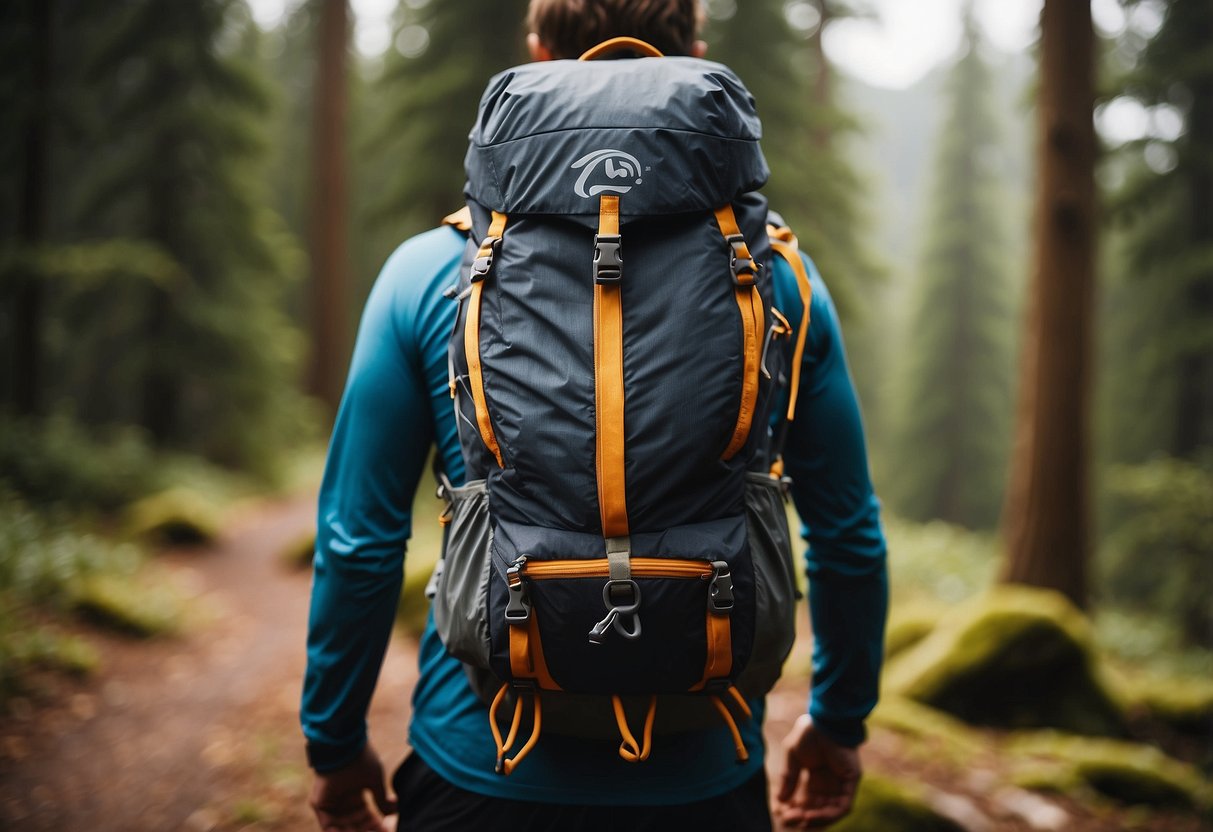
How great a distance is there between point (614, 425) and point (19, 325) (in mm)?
12093

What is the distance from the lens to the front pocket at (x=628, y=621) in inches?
52.1

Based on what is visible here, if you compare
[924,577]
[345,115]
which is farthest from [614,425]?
[345,115]

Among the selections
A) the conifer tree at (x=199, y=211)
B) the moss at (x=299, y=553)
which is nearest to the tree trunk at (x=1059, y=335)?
the moss at (x=299, y=553)

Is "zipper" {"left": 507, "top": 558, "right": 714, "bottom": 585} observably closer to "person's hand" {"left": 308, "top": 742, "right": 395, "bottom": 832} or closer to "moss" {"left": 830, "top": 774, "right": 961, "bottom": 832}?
"person's hand" {"left": 308, "top": 742, "right": 395, "bottom": 832}

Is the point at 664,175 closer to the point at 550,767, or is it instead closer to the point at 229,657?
the point at 550,767

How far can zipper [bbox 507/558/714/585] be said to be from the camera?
132cm

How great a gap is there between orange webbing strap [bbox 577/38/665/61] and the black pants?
4.44 ft

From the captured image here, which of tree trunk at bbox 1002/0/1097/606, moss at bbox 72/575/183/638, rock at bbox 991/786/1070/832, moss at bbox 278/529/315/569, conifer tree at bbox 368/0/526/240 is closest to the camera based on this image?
rock at bbox 991/786/1070/832

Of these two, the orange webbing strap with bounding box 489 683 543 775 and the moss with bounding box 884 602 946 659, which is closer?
the orange webbing strap with bounding box 489 683 543 775

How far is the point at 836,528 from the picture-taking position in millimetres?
1786

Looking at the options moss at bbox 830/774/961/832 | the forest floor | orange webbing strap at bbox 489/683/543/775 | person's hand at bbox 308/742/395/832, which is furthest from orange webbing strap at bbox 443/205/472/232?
the forest floor

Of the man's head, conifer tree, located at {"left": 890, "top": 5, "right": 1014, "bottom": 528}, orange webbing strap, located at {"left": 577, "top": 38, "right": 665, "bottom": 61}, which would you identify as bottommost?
conifer tree, located at {"left": 890, "top": 5, "right": 1014, "bottom": 528}

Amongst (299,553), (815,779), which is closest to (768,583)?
A: (815,779)

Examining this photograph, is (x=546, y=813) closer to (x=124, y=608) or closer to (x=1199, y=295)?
(x=124, y=608)
